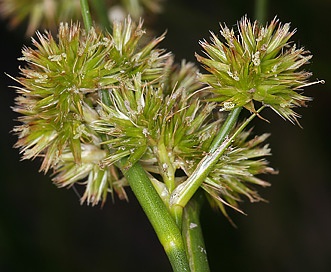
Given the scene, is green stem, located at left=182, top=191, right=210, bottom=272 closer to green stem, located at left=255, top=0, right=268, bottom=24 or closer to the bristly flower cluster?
the bristly flower cluster

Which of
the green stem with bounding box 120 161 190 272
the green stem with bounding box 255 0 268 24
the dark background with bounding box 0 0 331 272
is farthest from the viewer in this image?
the dark background with bounding box 0 0 331 272

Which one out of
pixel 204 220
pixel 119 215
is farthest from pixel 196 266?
pixel 119 215

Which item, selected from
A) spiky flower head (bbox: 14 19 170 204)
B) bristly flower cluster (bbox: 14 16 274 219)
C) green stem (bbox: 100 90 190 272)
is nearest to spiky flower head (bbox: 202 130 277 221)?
bristly flower cluster (bbox: 14 16 274 219)

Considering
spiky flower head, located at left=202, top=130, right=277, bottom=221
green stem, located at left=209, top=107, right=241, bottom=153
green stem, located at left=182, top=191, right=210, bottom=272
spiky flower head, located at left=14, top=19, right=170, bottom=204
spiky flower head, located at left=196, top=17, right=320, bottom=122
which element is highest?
spiky flower head, located at left=14, top=19, right=170, bottom=204

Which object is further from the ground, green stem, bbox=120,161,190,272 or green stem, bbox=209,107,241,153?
green stem, bbox=209,107,241,153

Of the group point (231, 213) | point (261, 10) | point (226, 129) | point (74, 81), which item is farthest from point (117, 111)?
point (231, 213)

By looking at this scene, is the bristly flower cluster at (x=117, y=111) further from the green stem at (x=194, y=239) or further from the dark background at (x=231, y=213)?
the dark background at (x=231, y=213)

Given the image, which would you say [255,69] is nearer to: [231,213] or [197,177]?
[197,177]
